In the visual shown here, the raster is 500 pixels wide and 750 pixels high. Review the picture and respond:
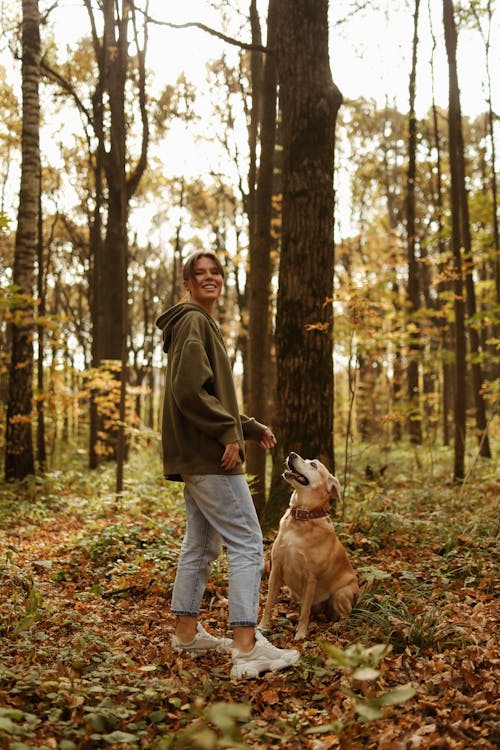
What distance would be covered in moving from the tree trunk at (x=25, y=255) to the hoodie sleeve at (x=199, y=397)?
7463 millimetres

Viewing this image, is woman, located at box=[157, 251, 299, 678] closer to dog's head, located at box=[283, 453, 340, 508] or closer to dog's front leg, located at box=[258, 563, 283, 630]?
dog's front leg, located at box=[258, 563, 283, 630]

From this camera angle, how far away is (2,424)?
12.5 meters

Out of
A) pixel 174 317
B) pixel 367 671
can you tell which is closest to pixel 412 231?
pixel 174 317

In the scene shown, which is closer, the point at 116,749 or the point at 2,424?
the point at 116,749

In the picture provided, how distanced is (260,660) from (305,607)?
32.6 inches

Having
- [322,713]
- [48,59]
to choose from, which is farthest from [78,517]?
[48,59]

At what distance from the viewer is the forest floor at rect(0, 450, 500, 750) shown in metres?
2.91

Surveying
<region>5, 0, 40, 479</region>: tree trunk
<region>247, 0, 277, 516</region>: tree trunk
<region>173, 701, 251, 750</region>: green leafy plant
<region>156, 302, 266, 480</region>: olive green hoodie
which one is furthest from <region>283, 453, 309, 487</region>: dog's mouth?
<region>5, 0, 40, 479</region>: tree trunk

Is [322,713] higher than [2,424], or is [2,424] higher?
[2,424]

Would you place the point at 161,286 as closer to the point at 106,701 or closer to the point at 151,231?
the point at 151,231

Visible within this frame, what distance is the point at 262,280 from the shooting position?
26.9ft

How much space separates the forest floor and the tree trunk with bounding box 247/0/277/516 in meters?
1.45

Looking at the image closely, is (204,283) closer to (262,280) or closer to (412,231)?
(262,280)

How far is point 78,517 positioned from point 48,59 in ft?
44.2
